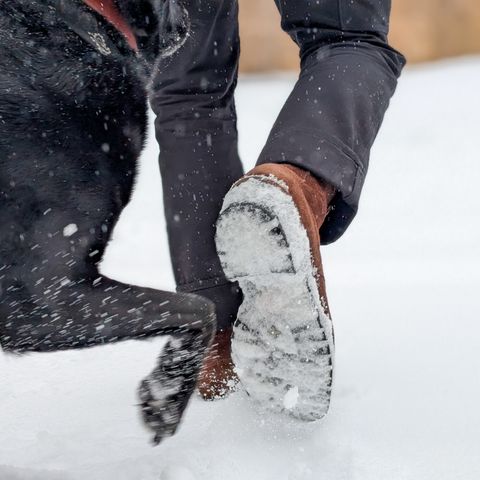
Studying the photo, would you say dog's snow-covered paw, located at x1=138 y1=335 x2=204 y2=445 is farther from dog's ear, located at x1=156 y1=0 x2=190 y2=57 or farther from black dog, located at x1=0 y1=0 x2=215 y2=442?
dog's ear, located at x1=156 y1=0 x2=190 y2=57

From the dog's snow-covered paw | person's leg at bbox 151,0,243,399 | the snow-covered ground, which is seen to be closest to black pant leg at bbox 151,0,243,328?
person's leg at bbox 151,0,243,399

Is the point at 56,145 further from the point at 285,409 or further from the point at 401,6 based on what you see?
the point at 401,6

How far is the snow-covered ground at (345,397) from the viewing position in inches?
57.4

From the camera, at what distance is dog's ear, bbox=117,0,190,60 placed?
1.34m

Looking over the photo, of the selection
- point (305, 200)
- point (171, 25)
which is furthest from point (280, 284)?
point (171, 25)

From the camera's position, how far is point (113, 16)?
1.29m

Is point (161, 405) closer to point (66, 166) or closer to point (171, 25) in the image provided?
point (66, 166)

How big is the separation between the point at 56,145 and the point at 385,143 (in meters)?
2.88

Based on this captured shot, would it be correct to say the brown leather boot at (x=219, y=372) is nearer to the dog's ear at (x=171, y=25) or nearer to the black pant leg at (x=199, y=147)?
the black pant leg at (x=199, y=147)

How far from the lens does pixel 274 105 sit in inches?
186

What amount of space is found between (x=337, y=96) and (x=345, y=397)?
59 centimetres

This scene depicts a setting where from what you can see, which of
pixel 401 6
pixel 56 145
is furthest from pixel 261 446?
pixel 401 6

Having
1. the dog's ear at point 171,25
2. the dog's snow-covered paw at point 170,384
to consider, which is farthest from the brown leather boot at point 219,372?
the dog's ear at point 171,25

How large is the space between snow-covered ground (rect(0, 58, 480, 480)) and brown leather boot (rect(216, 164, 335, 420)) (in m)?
0.11
